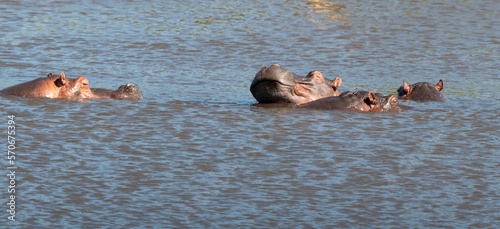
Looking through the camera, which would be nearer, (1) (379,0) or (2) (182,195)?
(2) (182,195)

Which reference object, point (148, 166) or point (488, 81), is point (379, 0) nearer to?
point (488, 81)

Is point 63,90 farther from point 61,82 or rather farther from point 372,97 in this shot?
point 372,97

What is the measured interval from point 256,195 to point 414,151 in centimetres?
228

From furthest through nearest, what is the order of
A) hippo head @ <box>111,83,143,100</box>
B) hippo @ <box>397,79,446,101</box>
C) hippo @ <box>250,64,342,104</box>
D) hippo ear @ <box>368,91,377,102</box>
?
hippo @ <box>397,79,446,101</box>, hippo head @ <box>111,83,143,100</box>, hippo ear @ <box>368,91,377,102</box>, hippo @ <box>250,64,342,104</box>

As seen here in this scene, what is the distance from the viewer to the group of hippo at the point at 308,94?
9.63 metres

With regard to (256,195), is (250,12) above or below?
above

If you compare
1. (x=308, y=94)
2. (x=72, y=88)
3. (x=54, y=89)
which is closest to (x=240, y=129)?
(x=308, y=94)

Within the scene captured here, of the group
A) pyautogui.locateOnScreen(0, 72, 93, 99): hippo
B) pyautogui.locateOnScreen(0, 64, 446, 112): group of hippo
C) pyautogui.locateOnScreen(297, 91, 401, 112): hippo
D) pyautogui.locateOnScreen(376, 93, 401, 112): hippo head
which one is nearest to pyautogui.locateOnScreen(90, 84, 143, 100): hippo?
pyautogui.locateOnScreen(0, 64, 446, 112): group of hippo

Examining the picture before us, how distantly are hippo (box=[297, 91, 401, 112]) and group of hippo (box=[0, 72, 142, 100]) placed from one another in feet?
7.05

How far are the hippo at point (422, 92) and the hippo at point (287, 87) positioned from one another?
1271 mm

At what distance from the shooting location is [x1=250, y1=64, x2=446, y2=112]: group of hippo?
9.63 metres

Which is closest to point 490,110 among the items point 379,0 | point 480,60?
point 480,60

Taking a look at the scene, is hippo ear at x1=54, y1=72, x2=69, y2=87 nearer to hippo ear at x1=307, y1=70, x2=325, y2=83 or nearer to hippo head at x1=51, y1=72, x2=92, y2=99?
hippo head at x1=51, y1=72, x2=92, y2=99

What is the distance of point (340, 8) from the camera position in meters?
19.6
